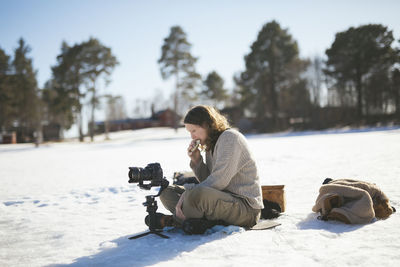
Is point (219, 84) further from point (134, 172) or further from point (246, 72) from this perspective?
point (134, 172)

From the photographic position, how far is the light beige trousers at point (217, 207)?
Result: 283cm

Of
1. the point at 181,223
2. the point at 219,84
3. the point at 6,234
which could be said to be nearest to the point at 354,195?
the point at 181,223

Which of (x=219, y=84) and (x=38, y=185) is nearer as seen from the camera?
(x=38, y=185)

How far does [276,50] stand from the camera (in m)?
33.2

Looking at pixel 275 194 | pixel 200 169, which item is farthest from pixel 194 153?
pixel 275 194

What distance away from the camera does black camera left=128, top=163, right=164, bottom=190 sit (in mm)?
2754

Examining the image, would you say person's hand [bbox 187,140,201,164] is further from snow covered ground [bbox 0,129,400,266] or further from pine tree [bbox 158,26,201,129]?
pine tree [bbox 158,26,201,129]

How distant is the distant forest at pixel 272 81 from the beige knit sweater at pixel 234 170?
29.5m

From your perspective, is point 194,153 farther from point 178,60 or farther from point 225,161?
point 178,60

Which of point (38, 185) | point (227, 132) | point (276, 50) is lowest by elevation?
point (38, 185)

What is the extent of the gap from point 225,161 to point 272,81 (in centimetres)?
3264

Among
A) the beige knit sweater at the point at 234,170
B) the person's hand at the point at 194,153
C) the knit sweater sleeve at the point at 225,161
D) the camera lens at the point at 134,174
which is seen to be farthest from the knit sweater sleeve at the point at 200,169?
the camera lens at the point at 134,174

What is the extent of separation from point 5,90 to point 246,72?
30313 millimetres

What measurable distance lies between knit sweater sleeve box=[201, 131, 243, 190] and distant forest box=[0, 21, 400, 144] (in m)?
29.7
